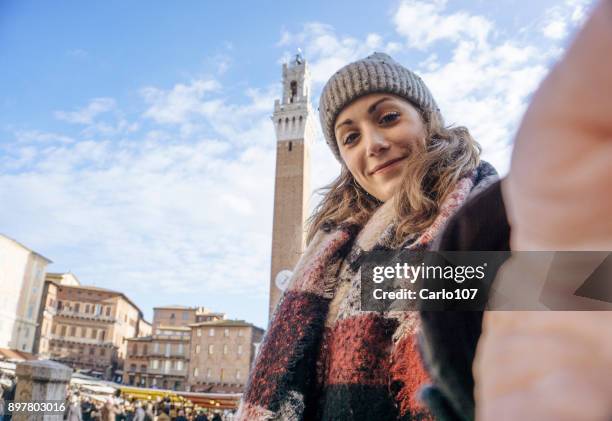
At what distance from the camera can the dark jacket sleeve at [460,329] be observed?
1.55ft

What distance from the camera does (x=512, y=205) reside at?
33 centimetres

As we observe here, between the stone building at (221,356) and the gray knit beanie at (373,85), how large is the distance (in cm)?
3024

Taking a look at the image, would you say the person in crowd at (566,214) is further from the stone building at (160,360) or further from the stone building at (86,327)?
the stone building at (160,360)

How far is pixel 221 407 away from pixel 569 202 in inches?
702

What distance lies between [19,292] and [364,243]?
2764 cm

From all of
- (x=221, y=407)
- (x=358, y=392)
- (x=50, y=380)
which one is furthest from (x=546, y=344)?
(x=221, y=407)

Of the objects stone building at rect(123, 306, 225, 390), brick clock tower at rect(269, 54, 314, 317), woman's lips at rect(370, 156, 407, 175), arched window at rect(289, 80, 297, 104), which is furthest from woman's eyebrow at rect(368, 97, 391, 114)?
stone building at rect(123, 306, 225, 390)

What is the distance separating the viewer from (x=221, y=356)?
99.9ft

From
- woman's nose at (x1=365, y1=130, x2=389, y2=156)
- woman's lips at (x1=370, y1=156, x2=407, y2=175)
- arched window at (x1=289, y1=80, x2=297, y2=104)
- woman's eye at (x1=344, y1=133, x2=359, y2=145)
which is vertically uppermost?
arched window at (x1=289, y1=80, x2=297, y2=104)

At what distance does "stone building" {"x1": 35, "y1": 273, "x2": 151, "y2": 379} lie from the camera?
32.4 meters

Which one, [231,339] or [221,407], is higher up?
[231,339]

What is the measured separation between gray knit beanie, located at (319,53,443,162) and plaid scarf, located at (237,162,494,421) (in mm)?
270

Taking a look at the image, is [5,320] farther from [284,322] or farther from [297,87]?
[284,322]

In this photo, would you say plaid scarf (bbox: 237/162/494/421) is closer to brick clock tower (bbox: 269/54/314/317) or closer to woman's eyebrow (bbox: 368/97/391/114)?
woman's eyebrow (bbox: 368/97/391/114)
